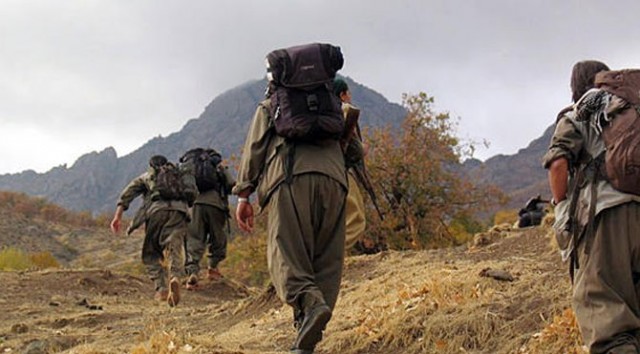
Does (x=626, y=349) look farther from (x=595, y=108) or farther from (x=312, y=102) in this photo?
(x=312, y=102)

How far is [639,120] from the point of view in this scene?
4.22 metres

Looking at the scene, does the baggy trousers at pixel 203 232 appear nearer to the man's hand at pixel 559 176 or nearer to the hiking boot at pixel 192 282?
the hiking boot at pixel 192 282

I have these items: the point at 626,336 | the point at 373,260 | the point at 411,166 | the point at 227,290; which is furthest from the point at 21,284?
the point at 411,166

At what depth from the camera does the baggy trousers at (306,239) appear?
16.5 ft

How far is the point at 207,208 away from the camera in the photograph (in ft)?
41.2

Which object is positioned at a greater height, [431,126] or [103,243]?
[431,126]

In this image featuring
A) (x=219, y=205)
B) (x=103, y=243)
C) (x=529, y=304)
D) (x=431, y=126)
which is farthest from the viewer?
(x=103, y=243)

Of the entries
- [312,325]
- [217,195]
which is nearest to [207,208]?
[217,195]

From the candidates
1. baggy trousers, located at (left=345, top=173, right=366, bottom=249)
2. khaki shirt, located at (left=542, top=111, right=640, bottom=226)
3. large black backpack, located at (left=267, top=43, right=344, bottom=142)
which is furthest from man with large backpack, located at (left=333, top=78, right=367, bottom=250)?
khaki shirt, located at (left=542, top=111, right=640, bottom=226)

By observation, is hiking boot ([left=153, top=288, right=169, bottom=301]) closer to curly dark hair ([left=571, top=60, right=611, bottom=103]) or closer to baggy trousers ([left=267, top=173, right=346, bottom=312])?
baggy trousers ([left=267, top=173, right=346, bottom=312])

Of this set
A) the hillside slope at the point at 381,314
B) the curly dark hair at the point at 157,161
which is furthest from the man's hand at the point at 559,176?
the curly dark hair at the point at 157,161

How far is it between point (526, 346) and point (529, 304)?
2.60 feet

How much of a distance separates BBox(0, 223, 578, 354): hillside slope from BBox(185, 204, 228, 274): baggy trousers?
638 mm

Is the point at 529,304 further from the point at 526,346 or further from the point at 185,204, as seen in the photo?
the point at 185,204
